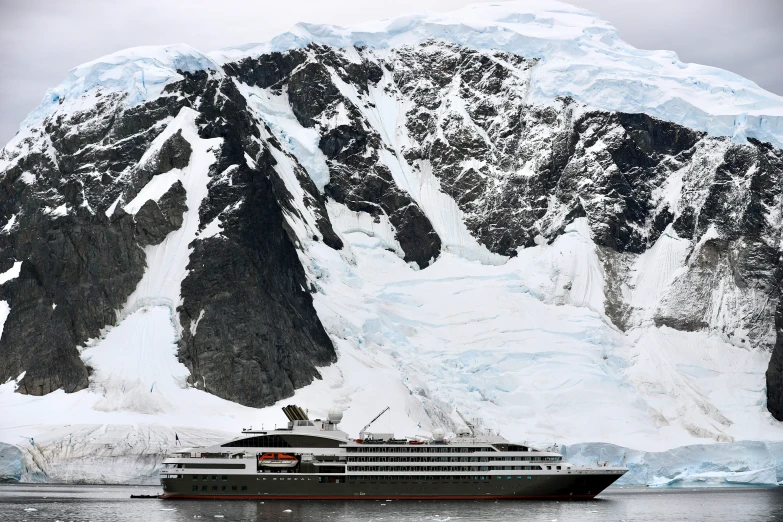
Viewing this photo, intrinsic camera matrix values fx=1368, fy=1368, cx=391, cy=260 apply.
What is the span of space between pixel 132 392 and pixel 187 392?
305 inches

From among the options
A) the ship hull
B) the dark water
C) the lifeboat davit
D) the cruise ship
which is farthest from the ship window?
the dark water

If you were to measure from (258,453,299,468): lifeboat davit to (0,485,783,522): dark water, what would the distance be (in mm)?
3705

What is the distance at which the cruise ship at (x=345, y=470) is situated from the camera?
13800 cm

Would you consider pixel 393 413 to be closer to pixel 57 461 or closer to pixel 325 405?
pixel 325 405

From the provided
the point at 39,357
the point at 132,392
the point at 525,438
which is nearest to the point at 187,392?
the point at 132,392

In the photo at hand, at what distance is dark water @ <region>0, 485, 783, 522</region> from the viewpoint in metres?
117

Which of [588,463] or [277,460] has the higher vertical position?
[277,460]

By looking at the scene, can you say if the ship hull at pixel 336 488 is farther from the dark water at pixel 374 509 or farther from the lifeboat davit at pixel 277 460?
the dark water at pixel 374 509

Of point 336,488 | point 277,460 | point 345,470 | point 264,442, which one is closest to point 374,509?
point 345,470

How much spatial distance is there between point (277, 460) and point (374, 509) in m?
15.6

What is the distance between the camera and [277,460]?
138 meters

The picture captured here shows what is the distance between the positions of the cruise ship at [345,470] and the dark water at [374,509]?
90.6 inches

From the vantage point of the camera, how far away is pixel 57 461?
16925 centimetres

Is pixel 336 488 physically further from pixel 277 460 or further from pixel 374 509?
pixel 374 509
